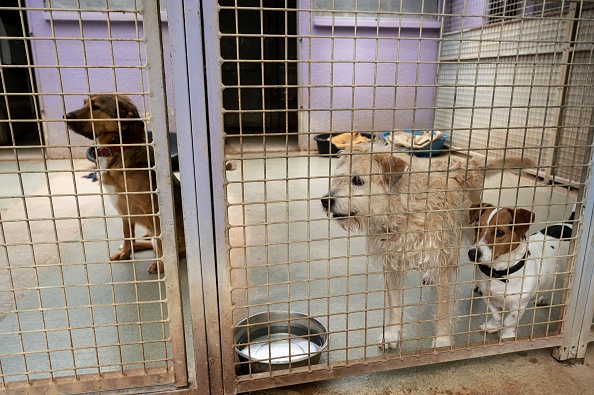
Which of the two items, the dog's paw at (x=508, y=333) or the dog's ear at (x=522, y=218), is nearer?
the dog's ear at (x=522, y=218)

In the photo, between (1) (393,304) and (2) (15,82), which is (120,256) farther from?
(2) (15,82)

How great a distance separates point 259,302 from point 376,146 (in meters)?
1.26

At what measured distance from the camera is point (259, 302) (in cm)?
277

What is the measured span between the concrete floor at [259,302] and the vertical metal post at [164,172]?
0.21ft

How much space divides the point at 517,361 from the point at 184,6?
224 cm

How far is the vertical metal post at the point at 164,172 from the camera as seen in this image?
1460 millimetres

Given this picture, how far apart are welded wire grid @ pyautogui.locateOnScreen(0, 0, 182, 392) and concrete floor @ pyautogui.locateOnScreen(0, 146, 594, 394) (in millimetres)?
14

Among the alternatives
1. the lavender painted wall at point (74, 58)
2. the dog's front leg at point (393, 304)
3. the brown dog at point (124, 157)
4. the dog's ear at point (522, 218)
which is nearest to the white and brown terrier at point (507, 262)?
the dog's ear at point (522, 218)

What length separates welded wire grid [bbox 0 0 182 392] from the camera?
1.52m

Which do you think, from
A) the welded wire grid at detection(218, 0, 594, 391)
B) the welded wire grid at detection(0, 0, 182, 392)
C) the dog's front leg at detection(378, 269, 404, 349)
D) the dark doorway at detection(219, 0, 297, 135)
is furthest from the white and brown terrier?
the dark doorway at detection(219, 0, 297, 135)

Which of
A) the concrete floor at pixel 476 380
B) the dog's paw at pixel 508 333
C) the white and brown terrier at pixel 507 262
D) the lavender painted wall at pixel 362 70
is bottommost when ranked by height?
the concrete floor at pixel 476 380

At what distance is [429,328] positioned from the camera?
8.10ft

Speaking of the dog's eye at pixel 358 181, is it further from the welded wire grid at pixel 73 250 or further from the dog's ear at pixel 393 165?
the welded wire grid at pixel 73 250

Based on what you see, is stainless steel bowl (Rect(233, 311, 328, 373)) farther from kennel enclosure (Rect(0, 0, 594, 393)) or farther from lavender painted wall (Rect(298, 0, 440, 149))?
lavender painted wall (Rect(298, 0, 440, 149))
